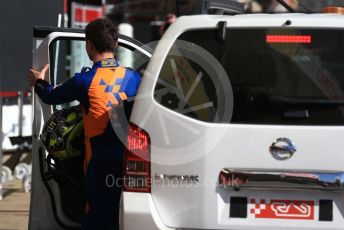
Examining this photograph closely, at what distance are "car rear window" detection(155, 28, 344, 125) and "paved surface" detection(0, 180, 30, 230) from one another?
380cm

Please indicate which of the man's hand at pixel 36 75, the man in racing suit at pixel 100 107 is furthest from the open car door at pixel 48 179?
the man in racing suit at pixel 100 107

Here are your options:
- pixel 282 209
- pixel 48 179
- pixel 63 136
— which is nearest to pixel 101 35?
pixel 63 136

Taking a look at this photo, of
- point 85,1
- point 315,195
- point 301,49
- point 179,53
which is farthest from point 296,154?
point 85,1

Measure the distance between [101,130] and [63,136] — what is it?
435mm

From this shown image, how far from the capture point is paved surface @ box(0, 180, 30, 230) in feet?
26.5

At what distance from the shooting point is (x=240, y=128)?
4488mm

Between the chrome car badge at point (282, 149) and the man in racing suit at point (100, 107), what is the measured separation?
47.4 inches

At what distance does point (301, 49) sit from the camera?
4586 millimetres

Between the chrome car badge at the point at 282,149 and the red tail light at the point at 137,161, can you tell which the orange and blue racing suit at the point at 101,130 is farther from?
the chrome car badge at the point at 282,149

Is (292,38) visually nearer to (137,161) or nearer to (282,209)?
(282,209)

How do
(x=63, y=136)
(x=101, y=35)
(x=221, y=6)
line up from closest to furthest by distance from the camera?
1. (x=101, y=35)
2. (x=63, y=136)
3. (x=221, y=6)

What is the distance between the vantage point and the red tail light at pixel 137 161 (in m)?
4.61

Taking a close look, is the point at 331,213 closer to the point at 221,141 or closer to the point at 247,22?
the point at 221,141

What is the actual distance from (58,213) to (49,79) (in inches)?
37.5
